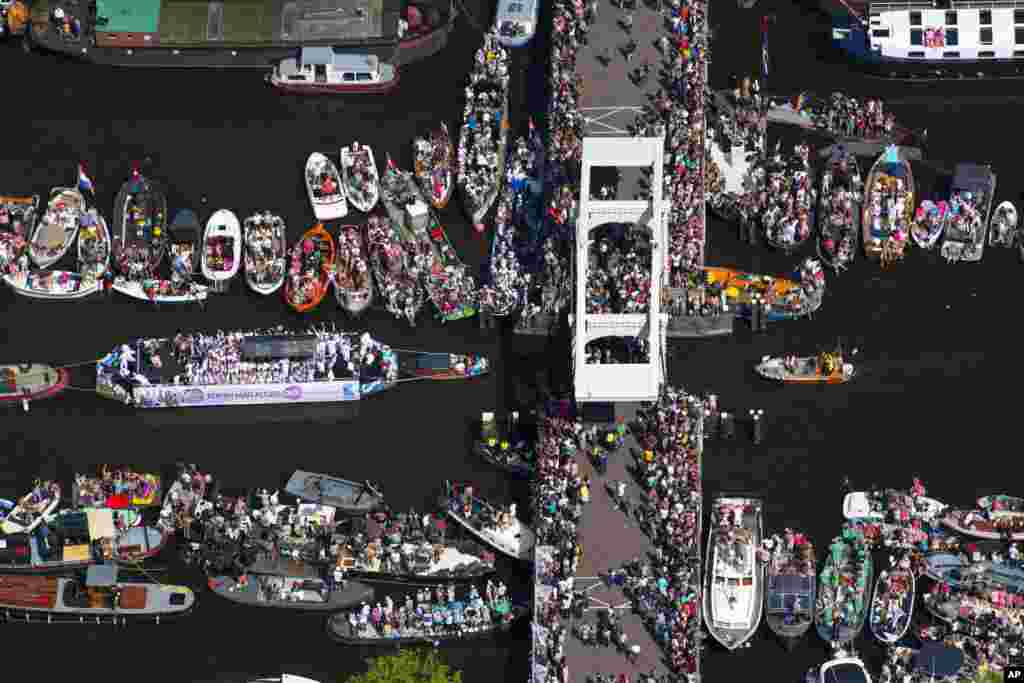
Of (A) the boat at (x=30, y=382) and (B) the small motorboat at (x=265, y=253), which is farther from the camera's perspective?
(B) the small motorboat at (x=265, y=253)

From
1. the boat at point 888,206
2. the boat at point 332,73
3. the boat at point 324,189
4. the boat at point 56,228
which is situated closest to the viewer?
the boat at point 888,206

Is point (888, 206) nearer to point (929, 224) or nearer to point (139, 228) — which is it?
point (929, 224)

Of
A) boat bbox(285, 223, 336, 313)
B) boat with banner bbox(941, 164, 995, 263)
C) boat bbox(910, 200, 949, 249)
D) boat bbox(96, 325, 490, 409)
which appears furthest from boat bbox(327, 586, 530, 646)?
boat with banner bbox(941, 164, 995, 263)

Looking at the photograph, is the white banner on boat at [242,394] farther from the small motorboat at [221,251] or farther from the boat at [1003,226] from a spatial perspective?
the boat at [1003,226]

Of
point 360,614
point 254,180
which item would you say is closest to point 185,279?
point 254,180

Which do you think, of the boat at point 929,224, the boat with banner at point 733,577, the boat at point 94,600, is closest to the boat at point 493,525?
the boat with banner at point 733,577

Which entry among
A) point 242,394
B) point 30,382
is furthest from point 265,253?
point 30,382

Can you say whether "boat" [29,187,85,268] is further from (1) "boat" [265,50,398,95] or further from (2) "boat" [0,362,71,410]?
(1) "boat" [265,50,398,95]

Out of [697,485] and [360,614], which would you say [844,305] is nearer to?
[697,485]
